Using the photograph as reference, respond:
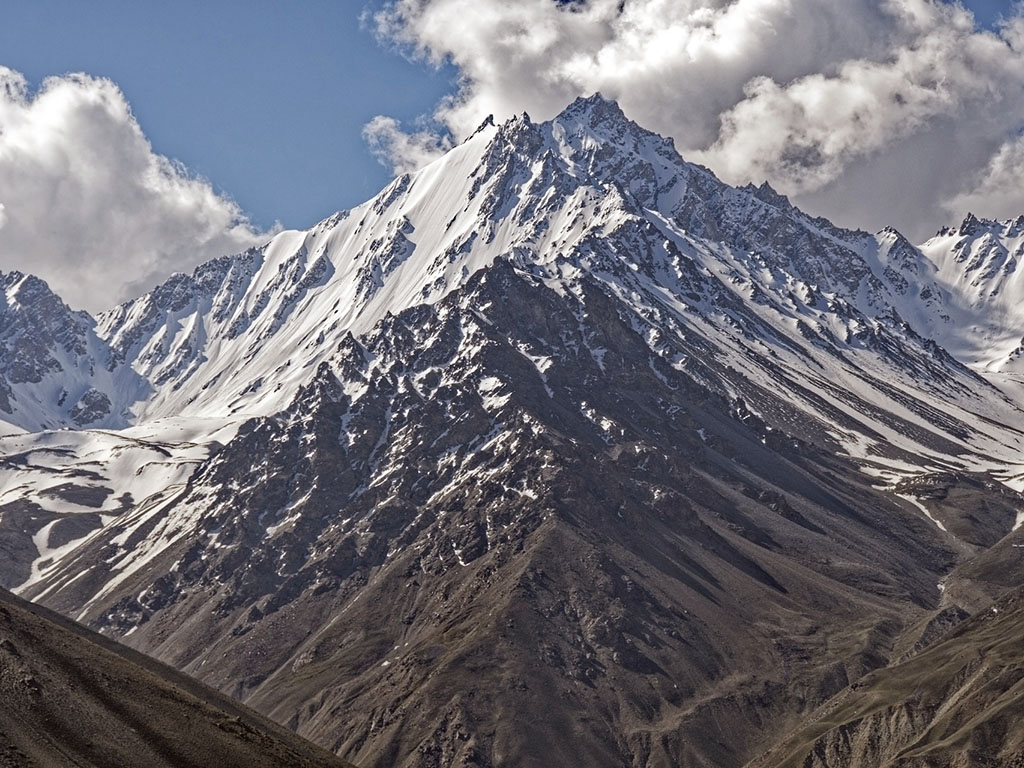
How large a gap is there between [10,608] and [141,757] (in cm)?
4184

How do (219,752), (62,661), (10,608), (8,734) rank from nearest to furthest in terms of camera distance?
(8,734) < (219,752) < (62,661) < (10,608)

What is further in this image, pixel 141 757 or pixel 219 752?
pixel 219 752

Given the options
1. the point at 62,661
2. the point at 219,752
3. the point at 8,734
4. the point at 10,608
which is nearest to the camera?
the point at 8,734

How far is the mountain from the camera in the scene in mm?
131875

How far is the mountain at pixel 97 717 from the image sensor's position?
132 metres

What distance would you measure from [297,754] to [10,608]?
42.3 metres

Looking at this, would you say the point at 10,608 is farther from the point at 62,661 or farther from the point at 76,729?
the point at 76,729

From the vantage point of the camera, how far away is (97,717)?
140875mm

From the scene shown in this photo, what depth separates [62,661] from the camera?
15338 cm

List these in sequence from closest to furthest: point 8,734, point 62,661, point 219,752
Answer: point 8,734 < point 219,752 < point 62,661

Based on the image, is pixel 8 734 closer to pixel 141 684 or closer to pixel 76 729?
pixel 76 729

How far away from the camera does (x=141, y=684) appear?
155 metres

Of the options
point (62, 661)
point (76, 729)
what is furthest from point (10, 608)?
point (76, 729)

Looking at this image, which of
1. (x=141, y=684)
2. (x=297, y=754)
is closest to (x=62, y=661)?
(x=141, y=684)
